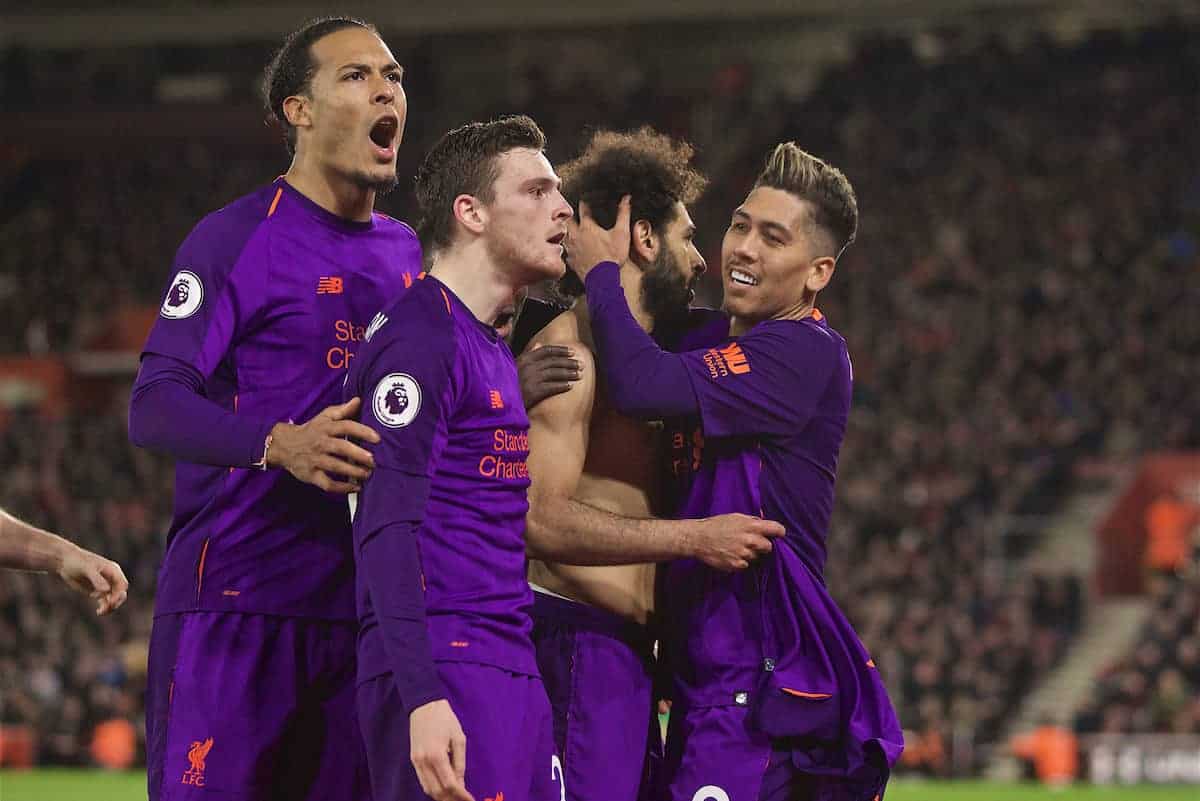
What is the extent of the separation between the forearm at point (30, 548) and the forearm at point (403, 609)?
146 cm

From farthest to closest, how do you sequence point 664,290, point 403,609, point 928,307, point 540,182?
point 928,307 < point 664,290 < point 540,182 < point 403,609

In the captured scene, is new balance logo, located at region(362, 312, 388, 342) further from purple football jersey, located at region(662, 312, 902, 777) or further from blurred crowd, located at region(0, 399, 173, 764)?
blurred crowd, located at region(0, 399, 173, 764)

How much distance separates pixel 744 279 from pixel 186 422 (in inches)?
66.5

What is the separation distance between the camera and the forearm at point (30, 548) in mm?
4848

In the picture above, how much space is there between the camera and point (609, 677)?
15.5 feet

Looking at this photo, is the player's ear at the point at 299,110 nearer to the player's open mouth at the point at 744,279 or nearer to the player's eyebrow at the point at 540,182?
the player's eyebrow at the point at 540,182

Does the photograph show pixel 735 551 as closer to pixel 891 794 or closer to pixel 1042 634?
pixel 891 794

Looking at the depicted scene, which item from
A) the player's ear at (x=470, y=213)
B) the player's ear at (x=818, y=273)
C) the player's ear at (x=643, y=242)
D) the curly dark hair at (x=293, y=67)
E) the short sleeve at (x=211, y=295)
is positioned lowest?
the short sleeve at (x=211, y=295)

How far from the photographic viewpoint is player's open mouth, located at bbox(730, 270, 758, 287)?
16.4 ft

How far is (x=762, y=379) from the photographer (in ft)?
15.6

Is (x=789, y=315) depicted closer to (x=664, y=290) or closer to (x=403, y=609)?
(x=664, y=290)

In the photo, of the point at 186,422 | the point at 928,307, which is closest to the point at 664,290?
the point at 186,422

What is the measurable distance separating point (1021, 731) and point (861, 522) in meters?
3.06

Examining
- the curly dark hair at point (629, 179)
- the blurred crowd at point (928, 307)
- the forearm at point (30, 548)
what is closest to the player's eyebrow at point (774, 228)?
the curly dark hair at point (629, 179)
